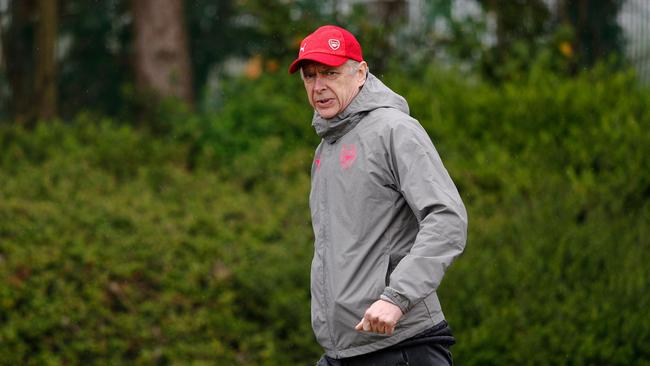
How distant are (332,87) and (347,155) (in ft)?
0.80

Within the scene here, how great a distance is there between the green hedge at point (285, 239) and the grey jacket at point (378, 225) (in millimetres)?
2983

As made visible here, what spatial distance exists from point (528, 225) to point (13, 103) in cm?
661

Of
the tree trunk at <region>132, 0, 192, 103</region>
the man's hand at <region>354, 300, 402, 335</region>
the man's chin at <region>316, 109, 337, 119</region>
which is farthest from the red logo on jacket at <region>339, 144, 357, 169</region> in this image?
the tree trunk at <region>132, 0, 192, 103</region>

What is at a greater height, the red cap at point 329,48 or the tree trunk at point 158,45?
the red cap at point 329,48

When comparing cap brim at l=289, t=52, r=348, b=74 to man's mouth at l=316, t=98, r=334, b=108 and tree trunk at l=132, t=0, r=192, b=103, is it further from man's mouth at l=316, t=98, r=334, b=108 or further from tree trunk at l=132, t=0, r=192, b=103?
tree trunk at l=132, t=0, r=192, b=103

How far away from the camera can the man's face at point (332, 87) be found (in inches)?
129

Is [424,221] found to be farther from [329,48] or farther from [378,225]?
[329,48]

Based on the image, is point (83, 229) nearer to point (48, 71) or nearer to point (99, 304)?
point (99, 304)

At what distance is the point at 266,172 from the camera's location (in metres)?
9.04

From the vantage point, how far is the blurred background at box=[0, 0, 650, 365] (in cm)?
636

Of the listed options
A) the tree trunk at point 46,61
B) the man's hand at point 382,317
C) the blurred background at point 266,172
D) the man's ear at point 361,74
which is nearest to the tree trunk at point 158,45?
the blurred background at point 266,172

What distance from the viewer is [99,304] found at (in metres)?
6.51

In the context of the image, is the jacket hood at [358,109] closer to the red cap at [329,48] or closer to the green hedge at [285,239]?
the red cap at [329,48]

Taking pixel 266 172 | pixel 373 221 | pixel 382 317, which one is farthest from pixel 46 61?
pixel 382 317
